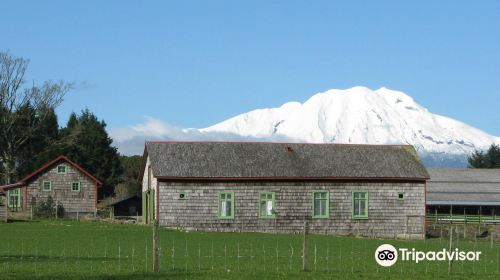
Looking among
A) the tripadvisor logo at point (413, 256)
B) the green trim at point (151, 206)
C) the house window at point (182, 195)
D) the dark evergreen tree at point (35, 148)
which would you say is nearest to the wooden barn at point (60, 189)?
the dark evergreen tree at point (35, 148)

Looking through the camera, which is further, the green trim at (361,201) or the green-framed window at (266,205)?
the green trim at (361,201)

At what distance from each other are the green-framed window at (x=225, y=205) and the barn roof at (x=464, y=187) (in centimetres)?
2347

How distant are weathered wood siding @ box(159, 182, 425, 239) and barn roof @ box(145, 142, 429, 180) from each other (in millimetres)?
488

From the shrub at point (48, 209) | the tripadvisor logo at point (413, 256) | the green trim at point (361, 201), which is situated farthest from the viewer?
the shrub at point (48, 209)

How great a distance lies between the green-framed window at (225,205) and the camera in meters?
51.1

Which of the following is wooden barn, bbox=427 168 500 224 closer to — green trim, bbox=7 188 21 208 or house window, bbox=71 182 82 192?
house window, bbox=71 182 82 192

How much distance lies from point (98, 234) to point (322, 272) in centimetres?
2093

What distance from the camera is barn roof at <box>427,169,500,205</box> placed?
2790 inches

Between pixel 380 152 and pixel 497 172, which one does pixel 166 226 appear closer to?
pixel 380 152

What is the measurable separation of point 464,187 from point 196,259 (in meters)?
49.2

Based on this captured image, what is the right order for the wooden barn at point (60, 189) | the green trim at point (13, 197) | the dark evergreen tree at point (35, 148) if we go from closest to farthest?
1. the wooden barn at point (60, 189)
2. the green trim at point (13, 197)
3. the dark evergreen tree at point (35, 148)

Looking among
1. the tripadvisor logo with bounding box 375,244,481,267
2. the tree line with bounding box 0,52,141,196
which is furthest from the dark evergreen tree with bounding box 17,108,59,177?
the tripadvisor logo with bounding box 375,244,481,267

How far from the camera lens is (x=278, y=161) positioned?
174 feet

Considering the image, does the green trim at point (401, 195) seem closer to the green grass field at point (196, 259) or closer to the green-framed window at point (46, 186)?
the green grass field at point (196, 259)
